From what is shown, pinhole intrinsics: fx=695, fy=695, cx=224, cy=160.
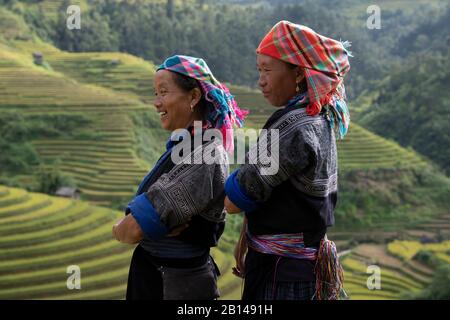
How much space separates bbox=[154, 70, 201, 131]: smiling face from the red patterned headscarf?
0.21m

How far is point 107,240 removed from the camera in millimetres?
12328

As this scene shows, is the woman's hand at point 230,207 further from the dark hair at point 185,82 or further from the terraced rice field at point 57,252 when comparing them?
the terraced rice field at point 57,252

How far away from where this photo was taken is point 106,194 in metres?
15.8

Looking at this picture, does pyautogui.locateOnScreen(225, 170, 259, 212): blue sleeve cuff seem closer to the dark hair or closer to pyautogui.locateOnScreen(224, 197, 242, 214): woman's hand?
pyautogui.locateOnScreen(224, 197, 242, 214): woman's hand

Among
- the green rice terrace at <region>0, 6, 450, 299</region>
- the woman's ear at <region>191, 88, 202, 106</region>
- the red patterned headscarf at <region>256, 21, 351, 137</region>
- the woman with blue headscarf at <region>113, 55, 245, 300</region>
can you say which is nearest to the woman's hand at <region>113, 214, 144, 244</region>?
the woman with blue headscarf at <region>113, 55, 245, 300</region>

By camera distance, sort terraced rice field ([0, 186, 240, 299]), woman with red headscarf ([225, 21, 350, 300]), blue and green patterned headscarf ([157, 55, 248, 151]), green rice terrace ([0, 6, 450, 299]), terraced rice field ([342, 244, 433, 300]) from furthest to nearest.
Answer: terraced rice field ([342, 244, 433, 300]), green rice terrace ([0, 6, 450, 299]), terraced rice field ([0, 186, 240, 299]), blue and green patterned headscarf ([157, 55, 248, 151]), woman with red headscarf ([225, 21, 350, 300])

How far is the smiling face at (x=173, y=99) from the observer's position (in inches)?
60.8

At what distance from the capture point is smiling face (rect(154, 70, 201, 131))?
60.8 inches

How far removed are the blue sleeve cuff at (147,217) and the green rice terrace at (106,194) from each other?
966 centimetres

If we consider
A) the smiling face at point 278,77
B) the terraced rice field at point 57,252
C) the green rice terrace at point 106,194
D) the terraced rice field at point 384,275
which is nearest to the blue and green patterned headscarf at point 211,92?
the smiling face at point 278,77

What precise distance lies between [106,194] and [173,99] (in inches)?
572

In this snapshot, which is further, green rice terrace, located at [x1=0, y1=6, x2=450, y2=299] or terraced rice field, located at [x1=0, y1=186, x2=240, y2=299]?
green rice terrace, located at [x1=0, y1=6, x2=450, y2=299]

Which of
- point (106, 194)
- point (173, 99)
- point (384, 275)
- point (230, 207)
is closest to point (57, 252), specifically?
point (106, 194)

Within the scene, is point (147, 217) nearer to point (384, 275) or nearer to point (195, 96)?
point (195, 96)
